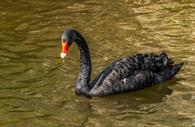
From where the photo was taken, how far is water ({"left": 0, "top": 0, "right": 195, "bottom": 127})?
9.18 m

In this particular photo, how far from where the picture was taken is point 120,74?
400 inches

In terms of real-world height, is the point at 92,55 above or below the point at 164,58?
below

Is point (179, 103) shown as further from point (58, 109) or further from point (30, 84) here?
point (30, 84)

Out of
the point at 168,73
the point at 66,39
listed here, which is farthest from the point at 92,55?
the point at 66,39

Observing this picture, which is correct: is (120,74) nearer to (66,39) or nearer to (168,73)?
(168,73)

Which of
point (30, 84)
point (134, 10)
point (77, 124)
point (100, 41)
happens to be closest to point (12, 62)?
A: point (30, 84)

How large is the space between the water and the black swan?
13 cm

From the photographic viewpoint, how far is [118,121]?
898cm

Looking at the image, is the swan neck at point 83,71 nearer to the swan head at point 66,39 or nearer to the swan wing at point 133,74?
the swan wing at point 133,74

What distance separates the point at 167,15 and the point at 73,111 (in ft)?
16.9

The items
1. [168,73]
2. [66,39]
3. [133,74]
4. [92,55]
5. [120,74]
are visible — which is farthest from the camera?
[92,55]

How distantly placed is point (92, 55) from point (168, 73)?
65.8 inches

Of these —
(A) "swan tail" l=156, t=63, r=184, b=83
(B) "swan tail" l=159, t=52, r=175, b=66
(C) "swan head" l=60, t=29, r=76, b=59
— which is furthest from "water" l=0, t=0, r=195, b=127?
(C) "swan head" l=60, t=29, r=76, b=59

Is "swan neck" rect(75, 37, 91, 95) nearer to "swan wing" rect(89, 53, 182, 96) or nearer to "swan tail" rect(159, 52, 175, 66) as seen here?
"swan wing" rect(89, 53, 182, 96)
